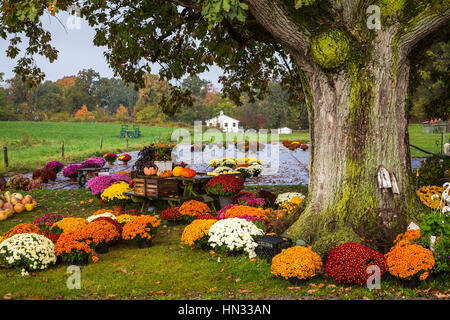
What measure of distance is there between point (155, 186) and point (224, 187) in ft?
5.80

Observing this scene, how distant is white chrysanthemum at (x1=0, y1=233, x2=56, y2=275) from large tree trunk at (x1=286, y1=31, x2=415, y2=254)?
400cm

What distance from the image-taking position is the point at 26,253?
6188 mm

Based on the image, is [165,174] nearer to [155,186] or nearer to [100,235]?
[155,186]

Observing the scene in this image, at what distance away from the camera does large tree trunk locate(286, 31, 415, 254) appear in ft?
22.0

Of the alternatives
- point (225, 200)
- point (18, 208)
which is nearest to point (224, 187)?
point (225, 200)

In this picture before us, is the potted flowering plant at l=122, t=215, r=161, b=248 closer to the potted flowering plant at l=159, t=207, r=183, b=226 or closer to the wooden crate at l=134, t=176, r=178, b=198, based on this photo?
the potted flowering plant at l=159, t=207, r=183, b=226

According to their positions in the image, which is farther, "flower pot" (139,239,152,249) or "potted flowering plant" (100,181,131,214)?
"potted flowering plant" (100,181,131,214)

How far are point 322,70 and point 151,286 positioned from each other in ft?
14.7

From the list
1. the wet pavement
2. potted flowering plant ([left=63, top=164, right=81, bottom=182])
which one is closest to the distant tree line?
the wet pavement

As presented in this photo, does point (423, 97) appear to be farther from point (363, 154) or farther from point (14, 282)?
point (14, 282)

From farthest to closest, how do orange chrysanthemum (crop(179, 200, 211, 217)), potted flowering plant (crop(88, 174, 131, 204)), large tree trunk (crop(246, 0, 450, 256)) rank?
potted flowering plant (crop(88, 174, 131, 204)), orange chrysanthemum (crop(179, 200, 211, 217)), large tree trunk (crop(246, 0, 450, 256))

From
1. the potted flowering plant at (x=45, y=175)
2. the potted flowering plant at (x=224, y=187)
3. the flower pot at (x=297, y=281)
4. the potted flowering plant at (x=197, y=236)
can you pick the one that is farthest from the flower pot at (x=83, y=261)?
the potted flowering plant at (x=45, y=175)

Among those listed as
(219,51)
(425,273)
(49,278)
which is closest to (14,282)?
(49,278)

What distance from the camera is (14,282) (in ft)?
19.0
